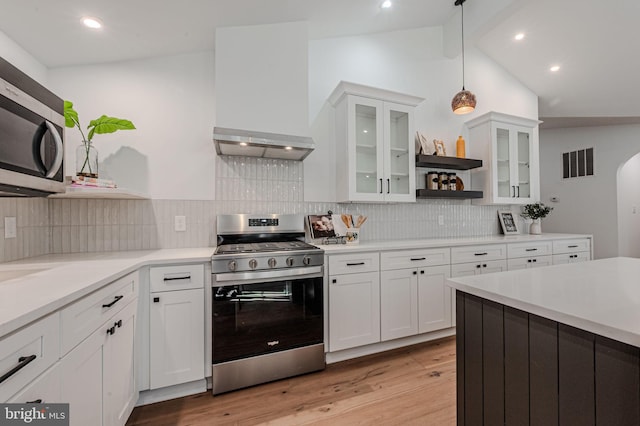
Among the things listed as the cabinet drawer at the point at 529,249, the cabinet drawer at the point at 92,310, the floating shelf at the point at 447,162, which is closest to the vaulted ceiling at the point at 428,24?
the floating shelf at the point at 447,162

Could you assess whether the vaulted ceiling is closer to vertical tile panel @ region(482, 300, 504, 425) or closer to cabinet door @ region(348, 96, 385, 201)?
cabinet door @ region(348, 96, 385, 201)

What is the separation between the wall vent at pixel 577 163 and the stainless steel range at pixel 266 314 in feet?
20.3

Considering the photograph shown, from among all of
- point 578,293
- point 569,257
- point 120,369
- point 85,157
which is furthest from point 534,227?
point 85,157

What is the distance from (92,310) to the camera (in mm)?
1109

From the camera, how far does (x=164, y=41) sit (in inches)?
82.6

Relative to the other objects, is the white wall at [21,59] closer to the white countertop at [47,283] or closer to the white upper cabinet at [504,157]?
the white countertop at [47,283]

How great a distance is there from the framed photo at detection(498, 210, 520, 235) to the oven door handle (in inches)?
112

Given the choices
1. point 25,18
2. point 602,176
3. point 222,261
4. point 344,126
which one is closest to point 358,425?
point 222,261

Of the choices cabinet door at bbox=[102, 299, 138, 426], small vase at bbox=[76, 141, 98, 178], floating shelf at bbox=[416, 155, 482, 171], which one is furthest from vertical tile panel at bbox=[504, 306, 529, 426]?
small vase at bbox=[76, 141, 98, 178]

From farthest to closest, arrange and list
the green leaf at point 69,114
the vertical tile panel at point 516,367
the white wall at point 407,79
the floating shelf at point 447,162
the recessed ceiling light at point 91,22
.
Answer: the floating shelf at point 447,162 < the white wall at point 407,79 < the green leaf at point 69,114 < the recessed ceiling light at point 91,22 < the vertical tile panel at point 516,367

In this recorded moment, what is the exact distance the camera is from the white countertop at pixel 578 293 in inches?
28.7

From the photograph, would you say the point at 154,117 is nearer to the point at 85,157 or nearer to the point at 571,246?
the point at 85,157

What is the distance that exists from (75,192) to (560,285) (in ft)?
8.11

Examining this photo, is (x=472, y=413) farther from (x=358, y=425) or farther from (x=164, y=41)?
(x=164, y=41)
